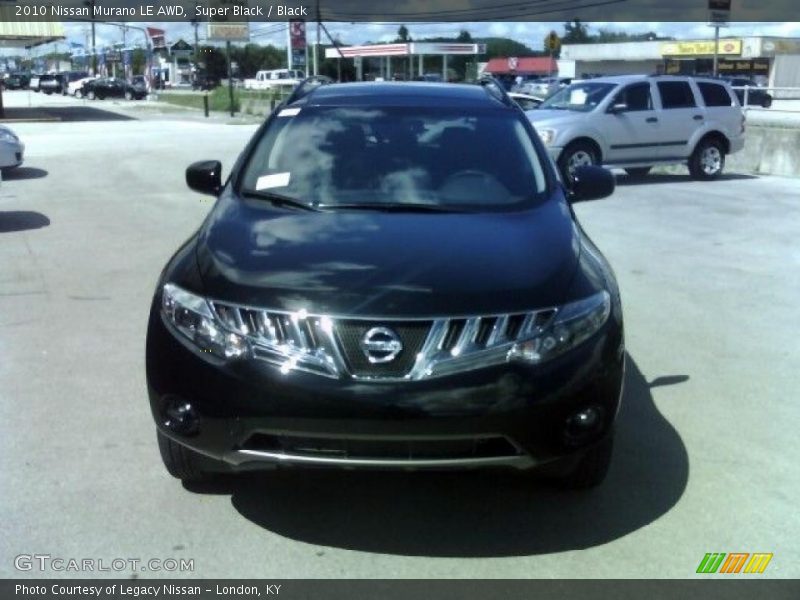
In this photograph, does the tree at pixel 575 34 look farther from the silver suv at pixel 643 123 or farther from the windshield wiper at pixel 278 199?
the windshield wiper at pixel 278 199

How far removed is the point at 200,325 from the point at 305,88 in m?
2.62

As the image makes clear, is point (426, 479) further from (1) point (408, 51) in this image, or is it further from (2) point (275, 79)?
(2) point (275, 79)

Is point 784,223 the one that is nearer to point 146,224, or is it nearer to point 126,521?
point 146,224

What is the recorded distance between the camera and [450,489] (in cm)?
420

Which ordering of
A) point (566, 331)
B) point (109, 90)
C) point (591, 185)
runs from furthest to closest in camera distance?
point (109, 90), point (591, 185), point (566, 331)

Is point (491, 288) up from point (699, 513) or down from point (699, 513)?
up

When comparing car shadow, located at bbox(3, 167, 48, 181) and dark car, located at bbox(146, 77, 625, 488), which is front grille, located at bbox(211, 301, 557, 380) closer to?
dark car, located at bbox(146, 77, 625, 488)

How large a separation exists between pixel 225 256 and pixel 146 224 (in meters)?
7.64

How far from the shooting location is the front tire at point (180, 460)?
392 cm

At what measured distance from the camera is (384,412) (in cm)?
336

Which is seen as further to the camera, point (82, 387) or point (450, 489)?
point (82, 387)

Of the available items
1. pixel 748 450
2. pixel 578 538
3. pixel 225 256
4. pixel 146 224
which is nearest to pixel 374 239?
pixel 225 256

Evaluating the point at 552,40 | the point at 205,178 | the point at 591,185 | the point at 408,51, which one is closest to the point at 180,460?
the point at 205,178

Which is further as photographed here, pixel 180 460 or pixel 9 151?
pixel 9 151
